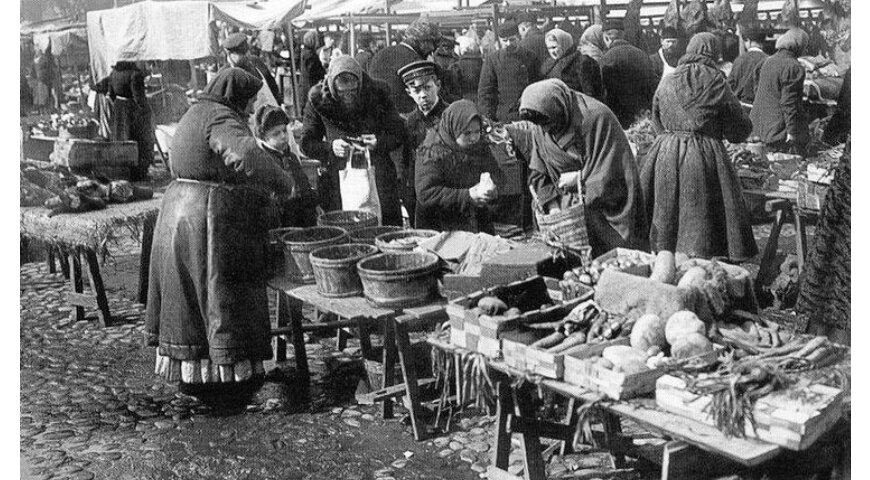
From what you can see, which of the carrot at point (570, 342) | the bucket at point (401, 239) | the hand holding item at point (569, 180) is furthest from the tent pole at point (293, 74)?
the carrot at point (570, 342)

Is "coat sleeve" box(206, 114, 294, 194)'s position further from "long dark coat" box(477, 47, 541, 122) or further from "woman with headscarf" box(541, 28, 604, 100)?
"long dark coat" box(477, 47, 541, 122)

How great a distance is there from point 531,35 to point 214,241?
2564 mm

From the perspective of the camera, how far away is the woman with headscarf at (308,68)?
9453mm

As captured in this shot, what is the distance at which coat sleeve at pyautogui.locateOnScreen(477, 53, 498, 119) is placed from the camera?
7535 mm

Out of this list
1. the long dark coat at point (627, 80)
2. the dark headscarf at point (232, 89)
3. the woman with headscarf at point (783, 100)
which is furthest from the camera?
the long dark coat at point (627, 80)

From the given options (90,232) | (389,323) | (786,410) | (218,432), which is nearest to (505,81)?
(389,323)

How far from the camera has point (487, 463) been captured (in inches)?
201

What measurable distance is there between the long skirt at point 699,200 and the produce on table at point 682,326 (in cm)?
257

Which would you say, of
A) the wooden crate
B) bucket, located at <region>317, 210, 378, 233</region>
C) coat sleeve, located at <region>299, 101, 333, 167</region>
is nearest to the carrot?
the wooden crate

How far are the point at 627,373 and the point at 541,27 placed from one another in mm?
3259

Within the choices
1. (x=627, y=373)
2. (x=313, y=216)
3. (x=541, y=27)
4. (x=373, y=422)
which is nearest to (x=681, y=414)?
(x=627, y=373)

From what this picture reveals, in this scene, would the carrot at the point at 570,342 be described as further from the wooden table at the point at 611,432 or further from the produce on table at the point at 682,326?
the produce on table at the point at 682,326

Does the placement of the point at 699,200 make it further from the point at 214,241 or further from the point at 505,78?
the point at 214,241

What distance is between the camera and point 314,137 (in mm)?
7223
